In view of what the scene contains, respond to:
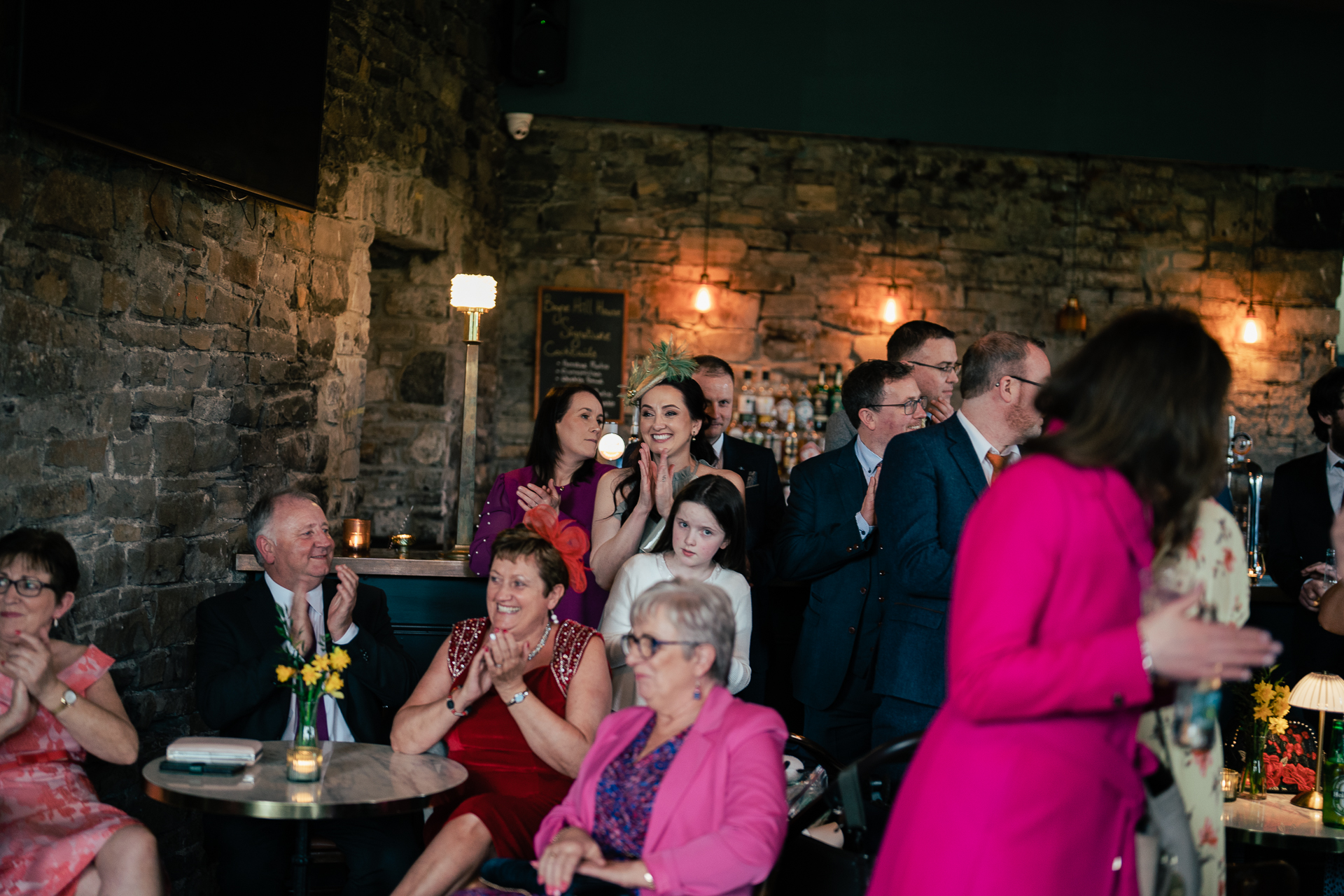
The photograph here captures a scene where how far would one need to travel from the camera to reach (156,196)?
3.44 meters

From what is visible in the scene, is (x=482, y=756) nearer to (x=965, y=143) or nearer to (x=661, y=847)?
(x=661, y=847)

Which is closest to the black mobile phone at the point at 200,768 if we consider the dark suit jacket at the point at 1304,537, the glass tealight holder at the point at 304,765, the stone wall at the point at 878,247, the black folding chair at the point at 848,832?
the glass tealight holder at the point at 304,765

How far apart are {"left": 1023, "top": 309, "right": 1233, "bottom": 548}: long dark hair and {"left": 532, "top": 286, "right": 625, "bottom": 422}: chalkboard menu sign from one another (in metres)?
5.26

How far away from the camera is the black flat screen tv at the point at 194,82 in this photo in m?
2.89

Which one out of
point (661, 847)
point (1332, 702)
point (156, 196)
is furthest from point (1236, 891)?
point (156, 196)

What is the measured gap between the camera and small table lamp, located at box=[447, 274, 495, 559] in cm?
441

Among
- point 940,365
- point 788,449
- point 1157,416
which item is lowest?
point 788,449

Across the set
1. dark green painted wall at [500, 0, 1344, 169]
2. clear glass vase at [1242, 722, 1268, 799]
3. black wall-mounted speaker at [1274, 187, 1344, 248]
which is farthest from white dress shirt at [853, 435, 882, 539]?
black wall-mounted speaker at [1274, 187, 1344, 248]

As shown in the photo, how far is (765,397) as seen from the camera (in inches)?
259

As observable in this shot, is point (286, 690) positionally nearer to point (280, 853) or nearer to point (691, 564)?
point (280, 853)

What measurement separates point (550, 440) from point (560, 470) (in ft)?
0.36

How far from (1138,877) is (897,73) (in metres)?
5.86

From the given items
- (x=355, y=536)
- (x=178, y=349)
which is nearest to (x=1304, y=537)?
(x=355, y=536)

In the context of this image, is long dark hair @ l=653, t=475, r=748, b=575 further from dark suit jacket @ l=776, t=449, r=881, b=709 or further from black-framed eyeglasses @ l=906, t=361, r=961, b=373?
black-framed eyeglasses @ l=906, t=361, r=961, b=373
